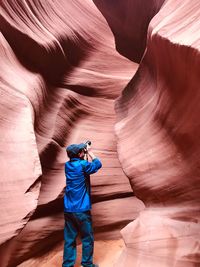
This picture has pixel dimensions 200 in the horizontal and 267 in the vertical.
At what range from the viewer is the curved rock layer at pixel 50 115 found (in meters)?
3.32

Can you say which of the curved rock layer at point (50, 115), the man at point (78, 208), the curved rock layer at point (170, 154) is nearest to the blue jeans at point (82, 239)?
the man at point (78, 208)

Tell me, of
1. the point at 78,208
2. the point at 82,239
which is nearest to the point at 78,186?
the point at 78,208

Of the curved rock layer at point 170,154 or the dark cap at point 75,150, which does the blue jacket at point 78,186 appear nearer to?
the dark cap at point 75,150

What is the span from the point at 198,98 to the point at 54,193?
193cm

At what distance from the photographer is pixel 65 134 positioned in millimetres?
4629

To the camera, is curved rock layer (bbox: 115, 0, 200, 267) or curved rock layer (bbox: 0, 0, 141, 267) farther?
curved rock layer (bbox: 0, 0, 141, 267)

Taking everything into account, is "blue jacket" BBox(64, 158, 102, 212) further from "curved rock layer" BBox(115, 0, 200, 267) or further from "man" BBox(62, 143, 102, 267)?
"curved rock layer" BBox(115, 0, 200, 267)

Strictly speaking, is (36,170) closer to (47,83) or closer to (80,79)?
(47,83)

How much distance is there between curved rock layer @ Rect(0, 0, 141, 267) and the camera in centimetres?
332

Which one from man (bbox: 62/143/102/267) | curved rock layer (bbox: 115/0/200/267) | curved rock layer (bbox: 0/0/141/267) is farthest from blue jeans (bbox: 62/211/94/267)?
curved rock layer (bbox: 0/0/141/267)

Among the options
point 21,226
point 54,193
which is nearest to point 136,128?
point 54,193

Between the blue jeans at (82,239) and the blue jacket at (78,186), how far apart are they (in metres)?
0.07

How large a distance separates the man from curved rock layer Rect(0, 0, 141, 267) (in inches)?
13.9

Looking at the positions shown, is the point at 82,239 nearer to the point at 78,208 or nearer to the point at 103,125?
the point at 78,208
